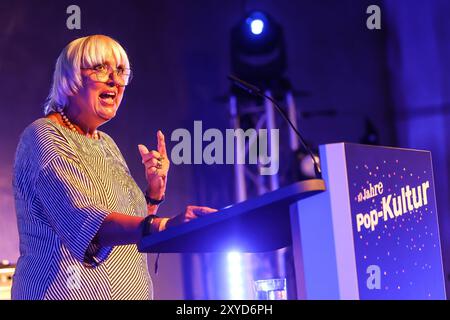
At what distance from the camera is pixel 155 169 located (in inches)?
63.1

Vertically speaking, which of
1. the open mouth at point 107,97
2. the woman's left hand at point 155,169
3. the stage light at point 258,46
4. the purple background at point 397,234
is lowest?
the purple background at point 397,234

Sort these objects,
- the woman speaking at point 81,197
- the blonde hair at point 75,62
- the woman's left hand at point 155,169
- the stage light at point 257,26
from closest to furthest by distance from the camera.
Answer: the woman speaking at point 81,197 → the blonde hair at point 75,62 → the woman's left hand at point 155,169 → the stage light at point 257,26

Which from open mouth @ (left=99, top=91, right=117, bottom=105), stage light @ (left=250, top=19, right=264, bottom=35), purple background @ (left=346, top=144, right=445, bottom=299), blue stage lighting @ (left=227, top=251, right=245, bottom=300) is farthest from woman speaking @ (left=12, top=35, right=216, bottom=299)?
stage light @ (left=250, top=19, right=264, bottom=35)

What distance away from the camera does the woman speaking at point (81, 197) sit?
1.14 metres

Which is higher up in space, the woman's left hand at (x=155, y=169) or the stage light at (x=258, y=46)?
the stage light at (x=258, y=46)

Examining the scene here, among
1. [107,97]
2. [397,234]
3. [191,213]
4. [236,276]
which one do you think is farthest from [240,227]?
[236,276]

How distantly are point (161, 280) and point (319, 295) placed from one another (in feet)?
9.30

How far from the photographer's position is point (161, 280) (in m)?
3.67

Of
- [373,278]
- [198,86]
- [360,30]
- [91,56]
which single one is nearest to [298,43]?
[360,30]

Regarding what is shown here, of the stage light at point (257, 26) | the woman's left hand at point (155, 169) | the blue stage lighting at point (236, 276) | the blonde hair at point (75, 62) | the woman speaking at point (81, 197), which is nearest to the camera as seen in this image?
the woman speaking at point (81, 197)

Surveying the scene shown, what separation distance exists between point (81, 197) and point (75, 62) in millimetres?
389

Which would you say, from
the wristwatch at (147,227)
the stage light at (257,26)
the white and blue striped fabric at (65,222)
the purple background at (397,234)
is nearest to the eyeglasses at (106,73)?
the white and blue striped fabric at (65,222)

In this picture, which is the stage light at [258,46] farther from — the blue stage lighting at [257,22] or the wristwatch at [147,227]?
the wristwatch at [147,227]

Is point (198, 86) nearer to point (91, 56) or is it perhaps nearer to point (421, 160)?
point (91, 56)
